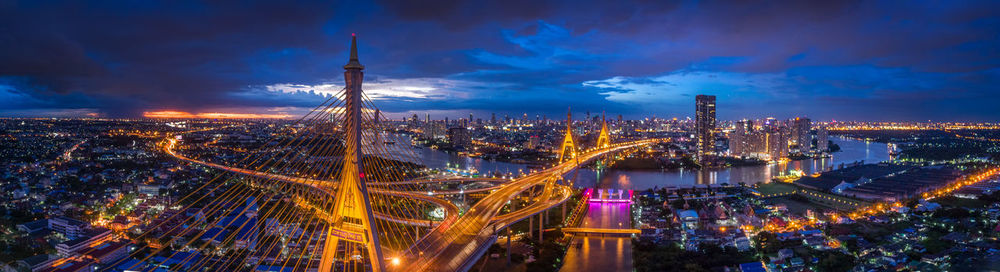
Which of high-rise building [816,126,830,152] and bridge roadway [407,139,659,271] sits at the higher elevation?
high-rise building [816,126,830,152]

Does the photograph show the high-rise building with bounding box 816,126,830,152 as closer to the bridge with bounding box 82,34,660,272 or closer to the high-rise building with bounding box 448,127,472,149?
the high-rise building with bounding box 448,127,472,149

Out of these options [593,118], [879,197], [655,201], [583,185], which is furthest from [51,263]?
[593,118]

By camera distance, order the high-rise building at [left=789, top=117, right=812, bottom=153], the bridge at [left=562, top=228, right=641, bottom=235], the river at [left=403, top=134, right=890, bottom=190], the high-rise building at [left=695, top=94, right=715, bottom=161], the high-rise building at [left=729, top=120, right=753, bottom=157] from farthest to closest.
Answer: the high-rise building at [left=789, top=117, right=812, bottom=153] < the high-rise building at [left=695, top=94, right=715, bottom=161] < the high-rise building at [left=729, top=120, right=753, bottom=157] < the river at [left=403, top=134, right=890, bottom=190] < the bridge at [left=562, top=228, right=641, bottom=235]

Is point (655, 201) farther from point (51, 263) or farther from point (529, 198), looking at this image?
point (51, 263)

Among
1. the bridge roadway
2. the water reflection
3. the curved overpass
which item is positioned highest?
the curved overpass

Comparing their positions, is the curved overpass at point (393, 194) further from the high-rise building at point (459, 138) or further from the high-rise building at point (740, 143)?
the high-rise building at point (740, 143)

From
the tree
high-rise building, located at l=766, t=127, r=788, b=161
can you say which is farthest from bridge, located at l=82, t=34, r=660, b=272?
high-rise building, located at l=766, t=127, r=788, b=161

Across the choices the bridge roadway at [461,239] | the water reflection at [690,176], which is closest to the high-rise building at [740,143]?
the water reflection at [690,176]
